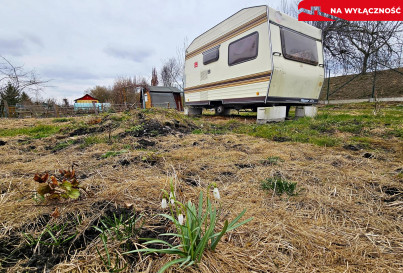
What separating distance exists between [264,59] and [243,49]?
44.1 inches

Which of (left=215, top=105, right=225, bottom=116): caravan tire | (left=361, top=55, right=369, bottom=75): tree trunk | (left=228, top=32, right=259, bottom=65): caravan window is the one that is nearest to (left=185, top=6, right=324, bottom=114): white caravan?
(left=228, top=32, right=259, bottom=65): caravan window

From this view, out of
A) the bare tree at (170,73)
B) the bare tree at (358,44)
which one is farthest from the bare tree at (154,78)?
the bare tree at (358,44)

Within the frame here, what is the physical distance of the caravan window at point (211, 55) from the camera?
7.62 m

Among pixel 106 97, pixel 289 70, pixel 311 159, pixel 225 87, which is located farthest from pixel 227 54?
pixel 106 97

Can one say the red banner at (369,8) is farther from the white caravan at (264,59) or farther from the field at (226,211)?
the field at (226,211)

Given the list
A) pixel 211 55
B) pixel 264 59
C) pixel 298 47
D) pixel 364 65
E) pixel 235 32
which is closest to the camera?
pixel 264 59

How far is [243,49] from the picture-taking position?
21.0ft

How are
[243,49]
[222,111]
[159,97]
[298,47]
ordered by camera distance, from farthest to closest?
[159,97] → [222,111] → [243,49] → [298,47]

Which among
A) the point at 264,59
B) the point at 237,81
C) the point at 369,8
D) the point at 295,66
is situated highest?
the point at 369,8

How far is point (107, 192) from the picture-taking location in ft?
4.77

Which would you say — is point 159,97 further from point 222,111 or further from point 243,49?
point 243,49

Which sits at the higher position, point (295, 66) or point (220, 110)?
point (295, 66)

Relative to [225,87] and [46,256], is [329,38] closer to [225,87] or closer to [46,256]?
[225,87]

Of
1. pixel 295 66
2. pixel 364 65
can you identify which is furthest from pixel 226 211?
pixel 364 65
